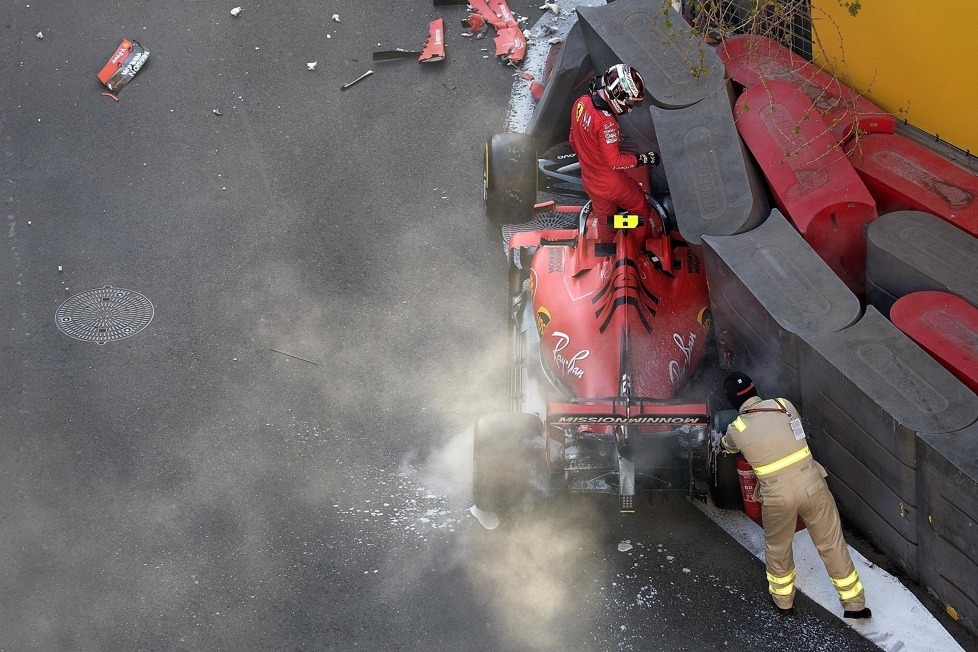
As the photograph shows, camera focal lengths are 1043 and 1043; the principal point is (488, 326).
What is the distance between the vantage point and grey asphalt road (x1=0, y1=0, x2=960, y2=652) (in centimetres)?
680

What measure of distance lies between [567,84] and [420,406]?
12.1 ft

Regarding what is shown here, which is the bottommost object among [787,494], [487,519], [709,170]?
[487,519]

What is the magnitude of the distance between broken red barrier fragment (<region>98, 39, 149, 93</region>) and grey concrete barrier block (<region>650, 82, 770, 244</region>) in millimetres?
6590

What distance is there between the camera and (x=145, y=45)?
12.4 meters

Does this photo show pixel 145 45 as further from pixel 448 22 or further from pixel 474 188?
pixel 474 188

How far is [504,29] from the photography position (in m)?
12.3

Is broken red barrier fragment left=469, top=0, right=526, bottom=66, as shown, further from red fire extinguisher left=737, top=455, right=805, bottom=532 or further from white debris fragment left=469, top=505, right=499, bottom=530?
red fire extinguisher left=737, top=455, right=805, bottom=532

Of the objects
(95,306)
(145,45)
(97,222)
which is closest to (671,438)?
(95,306)

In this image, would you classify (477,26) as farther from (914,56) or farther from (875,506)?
(875,506)

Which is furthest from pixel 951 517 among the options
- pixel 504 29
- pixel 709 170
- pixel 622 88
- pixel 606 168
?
pixel 504 29

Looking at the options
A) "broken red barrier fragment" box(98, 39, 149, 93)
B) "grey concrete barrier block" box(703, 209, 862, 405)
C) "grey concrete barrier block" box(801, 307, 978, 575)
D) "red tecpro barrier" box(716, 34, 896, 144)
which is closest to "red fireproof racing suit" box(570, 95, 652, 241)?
"grey concrete barrier block" box(703, 209, 862, 405)

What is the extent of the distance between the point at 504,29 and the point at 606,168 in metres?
4.72

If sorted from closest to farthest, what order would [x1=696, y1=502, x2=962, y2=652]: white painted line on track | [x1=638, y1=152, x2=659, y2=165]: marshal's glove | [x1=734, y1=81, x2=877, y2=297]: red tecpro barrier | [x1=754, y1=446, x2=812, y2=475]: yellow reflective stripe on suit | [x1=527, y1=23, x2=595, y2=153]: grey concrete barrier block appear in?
[x1=754, y1=446, x2=812, y2=475]: yellow reflective stripe on suit
[x1=696, y1=502, x2=962, y2=652]: white painted line on track
[x1=734, y1=81, x2=877, y2=297]: red tecpro barrier
[x1=638, y1=152, x2=659, y2=165]: marshal's glove
[x1=527, y1=23, x2=595, y2=153]: grey concrete barrier block

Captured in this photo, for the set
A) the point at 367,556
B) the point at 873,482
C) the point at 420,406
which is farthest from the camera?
the point at 420,406
